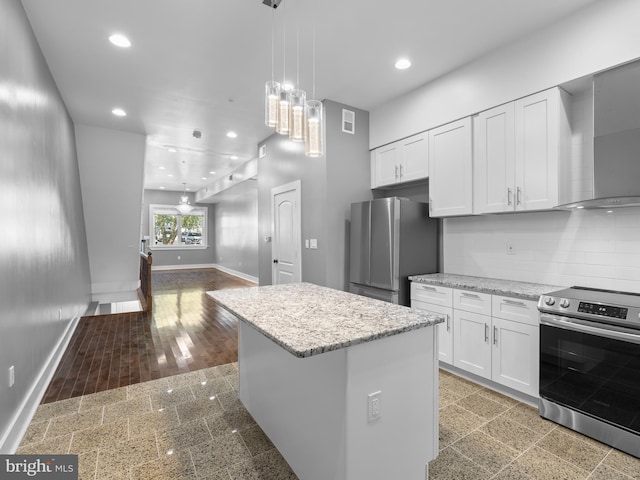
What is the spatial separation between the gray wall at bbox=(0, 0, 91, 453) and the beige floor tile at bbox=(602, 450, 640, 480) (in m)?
3.61

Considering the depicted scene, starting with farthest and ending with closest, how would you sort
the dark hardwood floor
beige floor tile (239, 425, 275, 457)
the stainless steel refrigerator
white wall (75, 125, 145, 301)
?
white wall (75, 125, 145, 301), the stainless steel refrigerator, the dark hardwood floor, beige floor tile (239, 425, 275, 457)

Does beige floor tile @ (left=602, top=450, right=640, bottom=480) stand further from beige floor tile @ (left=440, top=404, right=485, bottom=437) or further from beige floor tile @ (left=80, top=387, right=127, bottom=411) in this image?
beige floor tile @ (left=80, top=387, right=127, bottom=411)

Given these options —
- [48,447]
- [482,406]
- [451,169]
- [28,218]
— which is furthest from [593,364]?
[28,218]

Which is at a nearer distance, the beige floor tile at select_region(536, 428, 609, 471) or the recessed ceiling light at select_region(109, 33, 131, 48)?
the beige floor tile at select_region(536, 428, 609, 471)

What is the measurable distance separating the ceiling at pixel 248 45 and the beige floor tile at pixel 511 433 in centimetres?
306

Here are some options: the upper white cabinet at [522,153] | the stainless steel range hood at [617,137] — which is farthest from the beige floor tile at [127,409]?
the stainless steel range hood at [617,137]

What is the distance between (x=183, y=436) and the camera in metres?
2.11

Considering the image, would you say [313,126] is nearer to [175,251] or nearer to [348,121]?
[348,121]

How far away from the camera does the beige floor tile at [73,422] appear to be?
2.15 meters

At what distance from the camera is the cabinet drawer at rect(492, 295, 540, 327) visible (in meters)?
2.40

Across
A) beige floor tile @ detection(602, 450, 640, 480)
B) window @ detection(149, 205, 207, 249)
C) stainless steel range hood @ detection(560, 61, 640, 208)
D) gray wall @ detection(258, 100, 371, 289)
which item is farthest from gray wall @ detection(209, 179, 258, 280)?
beige floor tile @ detection(602, 450, 640, 480)

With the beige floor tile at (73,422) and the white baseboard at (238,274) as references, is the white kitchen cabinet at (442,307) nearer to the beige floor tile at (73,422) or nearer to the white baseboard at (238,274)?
the beige floor tile at (73,422)

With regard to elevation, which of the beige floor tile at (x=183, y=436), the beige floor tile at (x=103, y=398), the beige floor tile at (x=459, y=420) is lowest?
A: the beige floor tile at (x=459, y=420)

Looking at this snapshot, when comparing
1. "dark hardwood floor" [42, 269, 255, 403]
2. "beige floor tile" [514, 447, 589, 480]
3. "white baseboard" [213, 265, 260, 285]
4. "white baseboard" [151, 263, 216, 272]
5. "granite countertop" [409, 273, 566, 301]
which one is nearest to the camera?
"beige floor tile" [514, 447, 589, 480]
